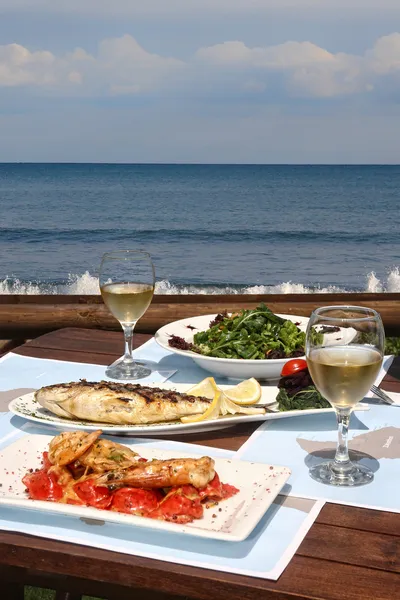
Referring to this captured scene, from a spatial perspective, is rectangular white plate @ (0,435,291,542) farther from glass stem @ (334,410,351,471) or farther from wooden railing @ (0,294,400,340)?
wooden railing @ (0,294,400,340)

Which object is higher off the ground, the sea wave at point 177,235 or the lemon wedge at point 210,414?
the lemon wedge at point 210,414

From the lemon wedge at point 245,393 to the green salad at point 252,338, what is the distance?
0.23 meters

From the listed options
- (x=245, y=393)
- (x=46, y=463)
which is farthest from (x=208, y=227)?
(x=46, y=463)

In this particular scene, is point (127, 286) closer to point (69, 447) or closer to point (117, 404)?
point (117, 404)

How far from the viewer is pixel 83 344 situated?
236 cm

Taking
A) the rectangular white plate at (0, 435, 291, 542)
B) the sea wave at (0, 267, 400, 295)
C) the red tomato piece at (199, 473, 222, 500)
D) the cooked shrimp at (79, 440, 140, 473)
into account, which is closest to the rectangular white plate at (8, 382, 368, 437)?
the rectangular white plate at (0, 435, 291, 542)

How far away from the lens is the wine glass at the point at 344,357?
4.18 ft

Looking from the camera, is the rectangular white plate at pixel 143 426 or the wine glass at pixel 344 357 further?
the rectangular white plate at pixel 143 426

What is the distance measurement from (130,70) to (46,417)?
41.2 metres

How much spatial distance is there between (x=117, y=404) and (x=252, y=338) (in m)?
0.55

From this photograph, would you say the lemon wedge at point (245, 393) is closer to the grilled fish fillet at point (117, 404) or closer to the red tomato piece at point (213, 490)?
the grilled fish fillet at point (117, 404)

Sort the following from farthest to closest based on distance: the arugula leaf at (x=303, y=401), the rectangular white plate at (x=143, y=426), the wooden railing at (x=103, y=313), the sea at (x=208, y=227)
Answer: the sea at (x=208, y=227) < the wooden railing at (x=103, y=313) < the arugula leaf at (x=303, y=401) < the rectangular white plate at (x=143, y=426)

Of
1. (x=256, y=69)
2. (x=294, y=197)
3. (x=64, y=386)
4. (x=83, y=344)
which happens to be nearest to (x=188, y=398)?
(x=64, y=386)

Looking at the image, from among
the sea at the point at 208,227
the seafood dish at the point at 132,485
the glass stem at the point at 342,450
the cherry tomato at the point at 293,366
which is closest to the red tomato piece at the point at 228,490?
the seafood dish at the point at 132,485
